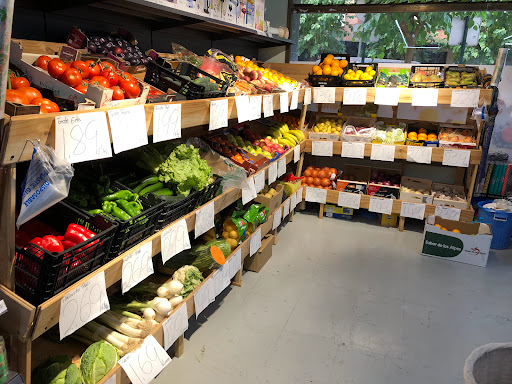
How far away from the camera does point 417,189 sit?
4688 millimetres

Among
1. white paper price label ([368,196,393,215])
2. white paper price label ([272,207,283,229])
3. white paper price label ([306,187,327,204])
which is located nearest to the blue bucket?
white paper price label ([368,196,393,215])

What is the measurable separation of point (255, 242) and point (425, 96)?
8.07 feet

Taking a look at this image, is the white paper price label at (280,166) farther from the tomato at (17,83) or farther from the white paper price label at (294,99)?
the tomato at (17,83)

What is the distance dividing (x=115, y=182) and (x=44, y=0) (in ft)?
3.47

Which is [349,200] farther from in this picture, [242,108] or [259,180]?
[242,108]

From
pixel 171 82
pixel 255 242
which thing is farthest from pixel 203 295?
pixel 171 82

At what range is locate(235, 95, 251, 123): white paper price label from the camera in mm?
2618

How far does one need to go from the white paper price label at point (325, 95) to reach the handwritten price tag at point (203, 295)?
282cm

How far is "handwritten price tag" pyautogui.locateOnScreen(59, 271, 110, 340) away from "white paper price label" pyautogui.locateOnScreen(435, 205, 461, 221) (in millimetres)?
3786

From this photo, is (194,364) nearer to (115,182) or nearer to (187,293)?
(187,293)

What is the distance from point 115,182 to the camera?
2.03m

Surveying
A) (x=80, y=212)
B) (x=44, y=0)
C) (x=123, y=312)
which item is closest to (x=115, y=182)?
(x=80, y=212)

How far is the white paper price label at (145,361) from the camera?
1764 millimetres

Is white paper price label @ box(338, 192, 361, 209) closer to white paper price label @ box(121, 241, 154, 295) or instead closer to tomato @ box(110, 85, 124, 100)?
white paper price label @ box(121, 241, 154, 295)
